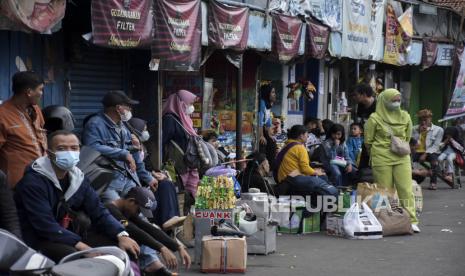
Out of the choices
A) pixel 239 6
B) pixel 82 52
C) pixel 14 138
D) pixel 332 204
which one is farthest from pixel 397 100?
pixel 14 138

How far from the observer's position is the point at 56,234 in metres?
5.80

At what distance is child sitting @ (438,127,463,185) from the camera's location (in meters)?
17.2

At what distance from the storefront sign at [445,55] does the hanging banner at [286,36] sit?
29.5 feet

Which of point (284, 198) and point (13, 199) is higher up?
point (13, 199)

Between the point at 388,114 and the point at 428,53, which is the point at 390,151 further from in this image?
the point at 428,53

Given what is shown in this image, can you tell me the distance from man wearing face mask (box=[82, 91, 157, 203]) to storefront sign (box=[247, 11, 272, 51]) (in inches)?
156

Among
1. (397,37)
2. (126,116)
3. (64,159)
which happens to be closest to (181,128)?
(126,116)

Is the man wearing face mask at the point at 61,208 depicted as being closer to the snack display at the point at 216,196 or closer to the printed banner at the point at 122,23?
the snack display at the point at 216,196

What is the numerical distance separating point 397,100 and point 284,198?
1.94 metres

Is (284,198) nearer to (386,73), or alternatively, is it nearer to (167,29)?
(167,29)

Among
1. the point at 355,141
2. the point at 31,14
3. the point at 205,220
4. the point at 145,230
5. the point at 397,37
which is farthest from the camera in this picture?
the point at 397,37

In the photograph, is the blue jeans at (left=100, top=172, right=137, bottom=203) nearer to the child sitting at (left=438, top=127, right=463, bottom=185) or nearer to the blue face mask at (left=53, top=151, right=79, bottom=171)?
the blue face mask at (left=53, top=151, right=79, bottom=171)

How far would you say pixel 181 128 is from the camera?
1095cm

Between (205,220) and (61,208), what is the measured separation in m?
3.16
